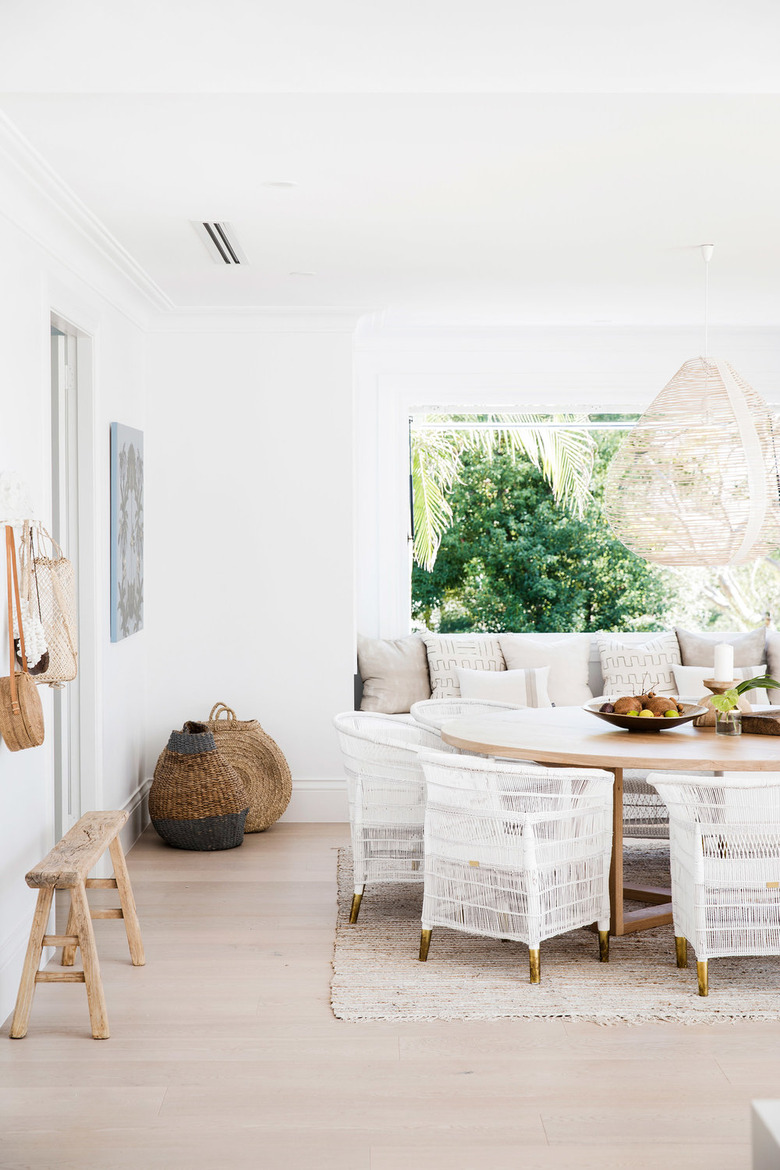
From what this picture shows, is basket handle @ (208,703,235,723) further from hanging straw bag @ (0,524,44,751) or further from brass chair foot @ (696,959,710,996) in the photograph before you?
brass chair foot @ (696,959,710,996)

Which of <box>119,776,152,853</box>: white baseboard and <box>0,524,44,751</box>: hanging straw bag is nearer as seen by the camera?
<box>0,524,44,751</box>: hanging straw bag

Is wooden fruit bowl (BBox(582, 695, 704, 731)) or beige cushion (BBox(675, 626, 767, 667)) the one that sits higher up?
beige cushion (BBox(675, 626, 767, 667))

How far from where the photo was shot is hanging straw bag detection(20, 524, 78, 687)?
3.26 m

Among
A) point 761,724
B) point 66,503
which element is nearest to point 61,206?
point 66,503

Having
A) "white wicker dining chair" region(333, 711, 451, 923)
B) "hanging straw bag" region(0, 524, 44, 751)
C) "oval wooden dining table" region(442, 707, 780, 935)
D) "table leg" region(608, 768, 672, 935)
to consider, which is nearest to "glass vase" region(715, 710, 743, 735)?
"oval wooden dining table" region(442, 707, 780, 935)

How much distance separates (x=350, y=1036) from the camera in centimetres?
302

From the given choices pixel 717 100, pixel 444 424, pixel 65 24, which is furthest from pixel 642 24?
pixel 444 424

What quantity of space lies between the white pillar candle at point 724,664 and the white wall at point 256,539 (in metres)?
1.93

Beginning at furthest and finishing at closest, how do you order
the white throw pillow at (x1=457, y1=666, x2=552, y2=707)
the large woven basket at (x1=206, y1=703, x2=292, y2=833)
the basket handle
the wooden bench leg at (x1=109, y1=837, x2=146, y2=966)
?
the white throw pillow at (x1=457, y1=666, x2=552, y2=707)
the basket handle
the large woven basket at (x1=206, y1=703, x2=292, y2=833)
the wooden bench leg at (x1=109, y1=837, x2=146, y2=966)

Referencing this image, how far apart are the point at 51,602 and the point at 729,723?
234 cm

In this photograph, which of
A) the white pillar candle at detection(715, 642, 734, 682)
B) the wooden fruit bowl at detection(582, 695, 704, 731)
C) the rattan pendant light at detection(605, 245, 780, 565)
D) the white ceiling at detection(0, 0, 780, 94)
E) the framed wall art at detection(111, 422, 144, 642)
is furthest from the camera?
the framed wall art at detection(111, 422, 144, 642)

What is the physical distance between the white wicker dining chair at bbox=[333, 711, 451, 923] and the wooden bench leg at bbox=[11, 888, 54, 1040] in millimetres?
1220

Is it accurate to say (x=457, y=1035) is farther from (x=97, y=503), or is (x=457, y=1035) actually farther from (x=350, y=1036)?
(x=97, y=503)

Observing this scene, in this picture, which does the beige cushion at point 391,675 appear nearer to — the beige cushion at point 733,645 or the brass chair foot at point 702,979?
the beige cushion at point 733,645
